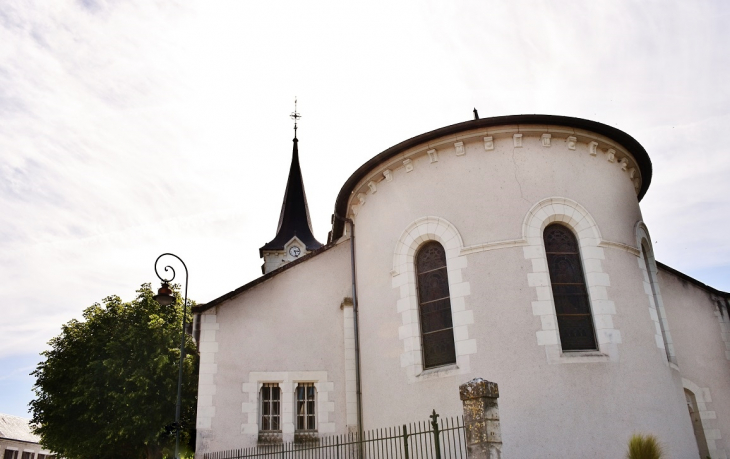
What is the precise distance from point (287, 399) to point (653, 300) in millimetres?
7879

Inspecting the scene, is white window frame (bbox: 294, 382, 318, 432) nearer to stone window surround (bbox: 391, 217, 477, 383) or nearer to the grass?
stone window surround (bbox: 391, 217, 477, 383)

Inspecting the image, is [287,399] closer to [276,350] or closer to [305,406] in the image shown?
[305,406]

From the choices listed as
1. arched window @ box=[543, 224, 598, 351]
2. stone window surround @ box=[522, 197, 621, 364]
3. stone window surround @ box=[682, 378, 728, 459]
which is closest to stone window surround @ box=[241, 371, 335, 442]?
stone window surround @ box=[522, 197, 621, 364]

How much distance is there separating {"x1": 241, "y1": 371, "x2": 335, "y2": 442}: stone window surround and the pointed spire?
884 inches

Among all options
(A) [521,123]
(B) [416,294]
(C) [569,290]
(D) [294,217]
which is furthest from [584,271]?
(D) [294,217]

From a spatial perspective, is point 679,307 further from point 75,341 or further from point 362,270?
point 75,341

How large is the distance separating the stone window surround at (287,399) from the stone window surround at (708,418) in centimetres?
797

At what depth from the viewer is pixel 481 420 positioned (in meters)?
7.59

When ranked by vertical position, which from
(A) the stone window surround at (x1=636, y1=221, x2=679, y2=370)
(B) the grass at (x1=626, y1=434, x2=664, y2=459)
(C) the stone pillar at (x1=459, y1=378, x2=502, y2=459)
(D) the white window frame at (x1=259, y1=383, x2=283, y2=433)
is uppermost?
(A) the stone window surround at (x1=636, y1=221, x2=679, y2=370)

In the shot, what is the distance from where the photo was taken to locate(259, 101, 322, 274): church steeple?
118 ft

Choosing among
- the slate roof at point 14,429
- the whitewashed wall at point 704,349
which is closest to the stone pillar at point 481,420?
the whitewashed wall at point 704,349

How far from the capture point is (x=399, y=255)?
12102mm

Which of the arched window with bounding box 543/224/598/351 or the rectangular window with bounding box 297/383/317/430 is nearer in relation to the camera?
the arched window with bounding box 543/224/598/351

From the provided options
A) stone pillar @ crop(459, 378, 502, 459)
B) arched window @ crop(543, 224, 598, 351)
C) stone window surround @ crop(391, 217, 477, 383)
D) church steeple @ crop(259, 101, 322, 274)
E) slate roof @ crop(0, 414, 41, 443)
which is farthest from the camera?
slate roof @ crop(0, 414, 41, 443)
